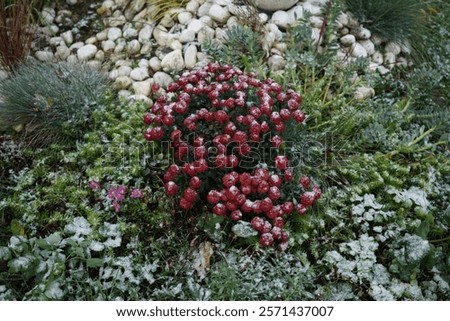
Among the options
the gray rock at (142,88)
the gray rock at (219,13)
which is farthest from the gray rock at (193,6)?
the gray rock at (142,88)

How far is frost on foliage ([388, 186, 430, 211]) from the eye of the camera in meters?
2.74

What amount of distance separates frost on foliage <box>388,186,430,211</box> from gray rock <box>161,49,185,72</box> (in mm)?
1701

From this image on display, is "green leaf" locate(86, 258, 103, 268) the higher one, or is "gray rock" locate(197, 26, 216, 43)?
"gray rock" locate(197, 26, 216, 43)

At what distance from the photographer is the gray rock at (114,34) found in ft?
12.5

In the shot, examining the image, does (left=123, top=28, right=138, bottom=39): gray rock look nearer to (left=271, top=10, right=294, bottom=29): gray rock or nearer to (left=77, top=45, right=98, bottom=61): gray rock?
(left=77, top=45, right=98, bottom=61): gray rock

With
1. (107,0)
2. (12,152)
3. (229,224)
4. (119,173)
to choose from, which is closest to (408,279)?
(229,224)

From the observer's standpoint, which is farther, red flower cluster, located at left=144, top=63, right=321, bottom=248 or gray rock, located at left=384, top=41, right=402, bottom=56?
gray rock, located at left=384, top=41, right=402, bottom=56

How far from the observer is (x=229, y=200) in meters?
2.47

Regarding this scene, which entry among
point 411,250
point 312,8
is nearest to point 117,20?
point 312,8

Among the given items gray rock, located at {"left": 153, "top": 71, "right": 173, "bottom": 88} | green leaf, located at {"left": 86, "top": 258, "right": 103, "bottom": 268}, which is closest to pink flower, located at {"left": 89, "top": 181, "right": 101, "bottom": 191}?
green leaf, located at {"left": 86, "top": 258, "right": 103, "bottom": 268}

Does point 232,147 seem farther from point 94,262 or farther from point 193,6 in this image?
A: point 193,6

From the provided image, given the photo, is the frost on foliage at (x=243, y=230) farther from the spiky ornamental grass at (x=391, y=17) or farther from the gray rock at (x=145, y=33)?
the spiky ornamental grass at (x=391, y=17)

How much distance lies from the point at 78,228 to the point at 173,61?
1.50 meters

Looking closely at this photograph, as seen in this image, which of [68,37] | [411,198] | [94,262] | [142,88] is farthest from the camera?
[68,37]
